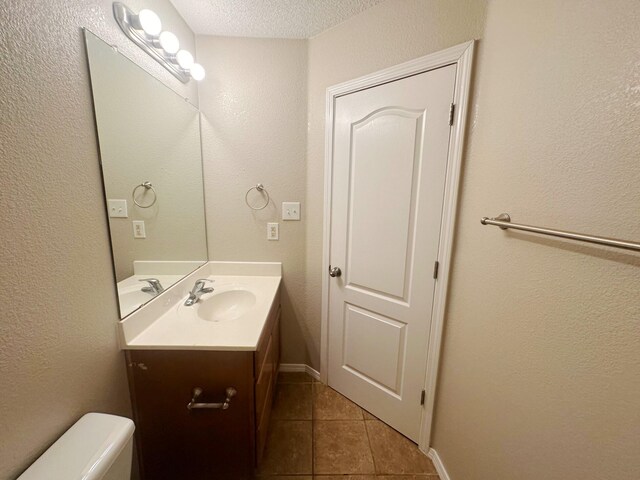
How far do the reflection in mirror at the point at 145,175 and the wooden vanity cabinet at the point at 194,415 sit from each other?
11.6 inches

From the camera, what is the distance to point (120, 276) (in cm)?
93

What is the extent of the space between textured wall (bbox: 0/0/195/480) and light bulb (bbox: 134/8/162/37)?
11 centimetres

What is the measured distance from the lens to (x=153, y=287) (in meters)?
1.14

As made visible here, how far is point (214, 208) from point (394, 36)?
4.69 ft

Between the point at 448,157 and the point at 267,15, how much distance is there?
1227mm

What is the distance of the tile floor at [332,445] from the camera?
1.21 m

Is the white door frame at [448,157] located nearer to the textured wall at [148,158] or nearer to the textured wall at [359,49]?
the textured wall at [359,49]

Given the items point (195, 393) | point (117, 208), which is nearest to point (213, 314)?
point (195, 393)

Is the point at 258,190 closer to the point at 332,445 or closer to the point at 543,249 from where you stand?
the point at 543,249

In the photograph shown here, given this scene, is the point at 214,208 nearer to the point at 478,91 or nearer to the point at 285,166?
the point at 285,166

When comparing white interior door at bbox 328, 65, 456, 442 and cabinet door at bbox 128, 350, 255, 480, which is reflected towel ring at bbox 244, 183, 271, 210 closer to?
white interior door at bbox 328, 65, 456, 442

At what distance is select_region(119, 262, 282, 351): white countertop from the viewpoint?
3.07 feet

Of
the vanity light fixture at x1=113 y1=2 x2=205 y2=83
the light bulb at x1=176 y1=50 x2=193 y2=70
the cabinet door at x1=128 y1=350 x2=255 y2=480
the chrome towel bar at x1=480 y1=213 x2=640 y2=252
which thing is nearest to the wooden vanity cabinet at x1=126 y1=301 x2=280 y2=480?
the cabinet door at x1=128 y1=350 x2=255 y2=480

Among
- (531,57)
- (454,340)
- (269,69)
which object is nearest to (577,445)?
(454,340)
